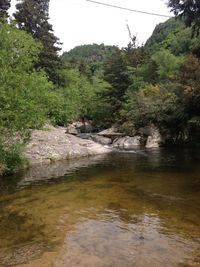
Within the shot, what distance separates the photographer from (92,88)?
51031 millimetres

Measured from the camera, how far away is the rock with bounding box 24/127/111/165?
19.9 metres

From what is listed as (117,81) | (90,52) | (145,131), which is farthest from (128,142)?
(90,52)

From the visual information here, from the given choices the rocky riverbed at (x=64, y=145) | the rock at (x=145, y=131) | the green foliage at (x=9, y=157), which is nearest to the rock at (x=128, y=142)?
the rocky riverbed at (x=64, y=145)

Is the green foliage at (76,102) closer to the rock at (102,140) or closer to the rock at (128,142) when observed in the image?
the rock at (102,140)

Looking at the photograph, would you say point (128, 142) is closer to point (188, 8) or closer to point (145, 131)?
point (145, 131)

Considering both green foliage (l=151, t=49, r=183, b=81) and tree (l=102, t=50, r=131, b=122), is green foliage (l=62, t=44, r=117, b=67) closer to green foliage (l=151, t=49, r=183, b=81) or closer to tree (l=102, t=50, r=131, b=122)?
green foliage (l=151, t=49, r=183, b=81)

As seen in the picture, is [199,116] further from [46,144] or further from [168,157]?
[46,144]

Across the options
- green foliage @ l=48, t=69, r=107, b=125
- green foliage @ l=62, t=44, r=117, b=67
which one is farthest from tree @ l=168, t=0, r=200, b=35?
green foliage @ l=62, t=44, r=117, b=67

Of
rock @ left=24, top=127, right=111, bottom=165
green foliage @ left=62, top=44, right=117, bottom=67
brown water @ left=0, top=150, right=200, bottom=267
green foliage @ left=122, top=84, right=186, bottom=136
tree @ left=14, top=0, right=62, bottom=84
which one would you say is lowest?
brown water @ left=0, top=150, right=200, bottom=267

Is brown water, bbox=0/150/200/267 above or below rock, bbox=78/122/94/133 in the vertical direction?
below

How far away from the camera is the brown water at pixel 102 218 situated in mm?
6887

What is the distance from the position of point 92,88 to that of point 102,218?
4251 cm

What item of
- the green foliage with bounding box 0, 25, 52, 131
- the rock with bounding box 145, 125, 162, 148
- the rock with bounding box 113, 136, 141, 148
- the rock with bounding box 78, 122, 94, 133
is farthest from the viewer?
the rock with bounding box 78, 122, 94, 133

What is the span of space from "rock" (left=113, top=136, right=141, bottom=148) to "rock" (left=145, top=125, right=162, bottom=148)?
107 centimetres
